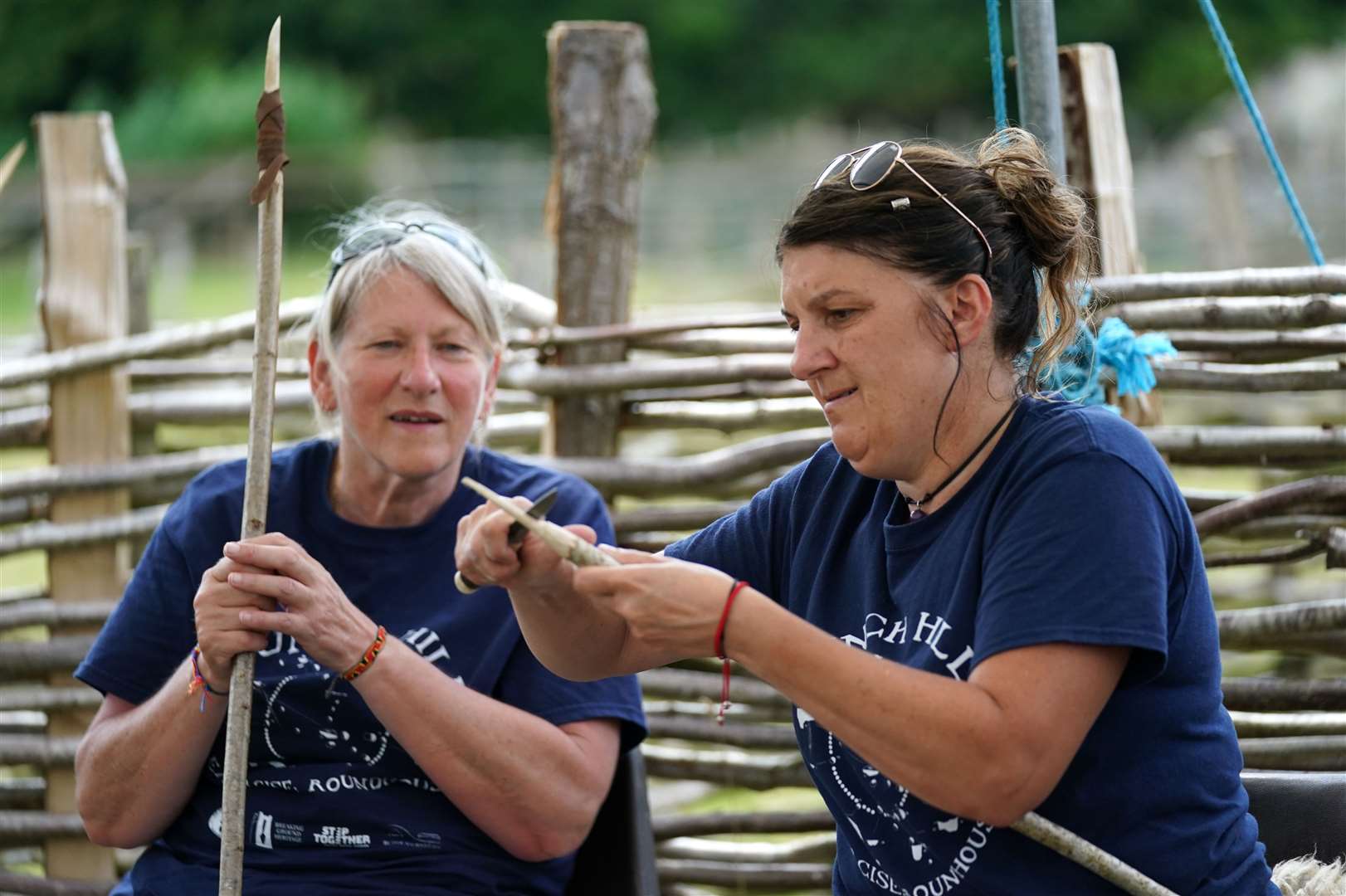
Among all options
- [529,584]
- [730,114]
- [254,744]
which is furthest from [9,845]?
[730,114]

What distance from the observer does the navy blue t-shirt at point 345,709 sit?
86.6 inches

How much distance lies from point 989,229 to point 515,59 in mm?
27706

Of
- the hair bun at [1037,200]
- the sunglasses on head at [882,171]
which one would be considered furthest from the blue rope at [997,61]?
the sunglasses on head at [882,171]

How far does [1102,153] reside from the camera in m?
2.89

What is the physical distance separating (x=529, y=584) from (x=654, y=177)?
71.8 feet

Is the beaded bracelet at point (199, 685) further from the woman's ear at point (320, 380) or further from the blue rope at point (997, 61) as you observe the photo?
the blue rope at point (997, 61)

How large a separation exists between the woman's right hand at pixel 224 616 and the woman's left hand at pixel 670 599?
0.65 metres

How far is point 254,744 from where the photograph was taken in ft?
7.44

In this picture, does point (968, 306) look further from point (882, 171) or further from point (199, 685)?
point (199, 685)

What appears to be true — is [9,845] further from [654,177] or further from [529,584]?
[654,177]

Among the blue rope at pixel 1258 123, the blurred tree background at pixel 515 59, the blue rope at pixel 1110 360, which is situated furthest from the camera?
the blurred tree background at pixel 515 59

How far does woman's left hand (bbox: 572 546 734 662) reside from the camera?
5.04ft

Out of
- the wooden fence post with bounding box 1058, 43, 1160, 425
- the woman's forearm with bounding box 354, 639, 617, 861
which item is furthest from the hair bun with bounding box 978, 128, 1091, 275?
the wooden fence post with bounding box 1058, 43, 1160, 425

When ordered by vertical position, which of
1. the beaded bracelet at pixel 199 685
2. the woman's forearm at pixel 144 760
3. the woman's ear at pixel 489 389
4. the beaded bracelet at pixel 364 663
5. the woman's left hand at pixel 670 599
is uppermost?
the woman's ear at pixel 489 389
